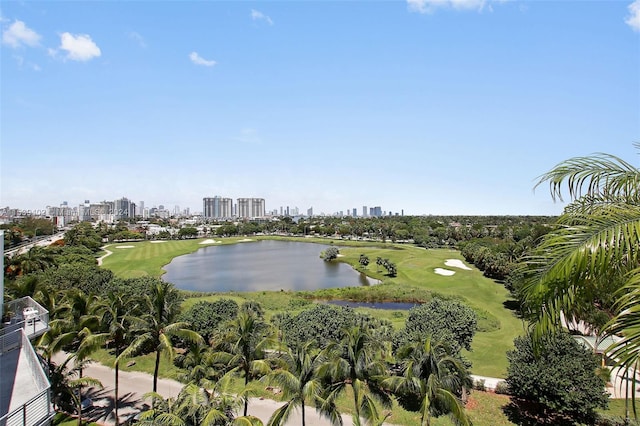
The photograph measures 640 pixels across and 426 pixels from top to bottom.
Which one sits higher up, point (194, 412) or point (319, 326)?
point (194, 412)

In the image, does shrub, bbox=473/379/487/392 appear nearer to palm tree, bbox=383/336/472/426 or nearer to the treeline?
the treeline

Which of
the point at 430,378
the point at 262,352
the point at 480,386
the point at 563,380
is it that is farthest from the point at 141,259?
the point at 563,380

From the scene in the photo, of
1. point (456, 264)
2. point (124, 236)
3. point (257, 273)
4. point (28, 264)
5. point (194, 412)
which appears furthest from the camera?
point (124, 236)

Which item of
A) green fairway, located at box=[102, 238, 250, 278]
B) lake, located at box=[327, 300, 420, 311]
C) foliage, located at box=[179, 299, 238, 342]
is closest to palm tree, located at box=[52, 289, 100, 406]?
foliage, located at box=[179, 299, 238, 342]

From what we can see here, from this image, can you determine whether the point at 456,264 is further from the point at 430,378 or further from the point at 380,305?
the point at 430,378

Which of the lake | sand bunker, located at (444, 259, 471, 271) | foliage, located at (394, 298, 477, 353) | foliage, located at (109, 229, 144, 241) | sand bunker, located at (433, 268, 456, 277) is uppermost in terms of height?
foliage, located at (394, 298, 477, 353)

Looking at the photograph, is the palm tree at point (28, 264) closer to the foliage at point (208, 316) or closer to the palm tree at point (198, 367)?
the foliage at point (208, 316)

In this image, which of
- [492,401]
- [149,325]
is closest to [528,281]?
[149,325]
